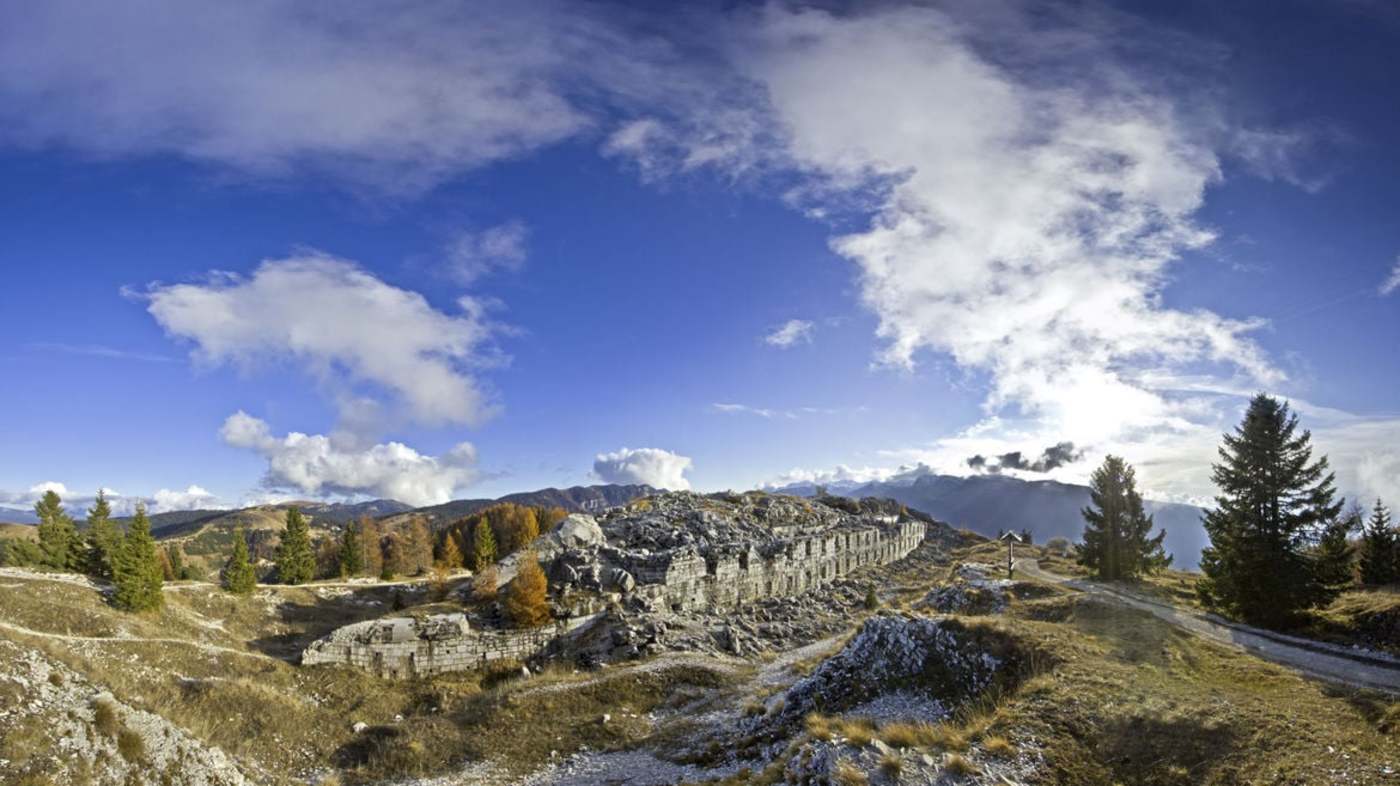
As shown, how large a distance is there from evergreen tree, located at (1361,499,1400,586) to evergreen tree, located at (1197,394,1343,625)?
1431 centimetres

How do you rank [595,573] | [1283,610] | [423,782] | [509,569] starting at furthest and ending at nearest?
[509,569] < [595,573] < [1283,610] < [423,782]

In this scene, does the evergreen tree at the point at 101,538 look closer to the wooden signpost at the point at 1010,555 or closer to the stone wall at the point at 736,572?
the stone wall at the point at 736,572

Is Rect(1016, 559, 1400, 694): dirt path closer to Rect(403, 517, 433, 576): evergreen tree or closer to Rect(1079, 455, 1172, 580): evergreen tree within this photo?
Rect(1079, 455, 1172, 580): evergreen tree

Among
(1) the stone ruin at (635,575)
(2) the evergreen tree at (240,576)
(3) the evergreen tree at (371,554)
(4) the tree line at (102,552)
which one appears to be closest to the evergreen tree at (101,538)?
(4) the tree line at (102,552)

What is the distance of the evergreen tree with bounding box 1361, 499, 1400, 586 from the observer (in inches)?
1510

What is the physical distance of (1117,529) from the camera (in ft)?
158

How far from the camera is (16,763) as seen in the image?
17.9 metres

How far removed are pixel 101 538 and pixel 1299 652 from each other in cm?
7649

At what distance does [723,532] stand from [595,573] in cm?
2444

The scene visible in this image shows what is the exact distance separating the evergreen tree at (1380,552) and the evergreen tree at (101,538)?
8422cm

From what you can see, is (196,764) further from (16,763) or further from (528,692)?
(528,692)

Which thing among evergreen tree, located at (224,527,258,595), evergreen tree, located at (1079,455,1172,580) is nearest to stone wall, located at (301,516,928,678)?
evergreen tree, located at (224,527,258,595)

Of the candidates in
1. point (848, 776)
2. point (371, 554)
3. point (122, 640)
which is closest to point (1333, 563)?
point (848, 776)

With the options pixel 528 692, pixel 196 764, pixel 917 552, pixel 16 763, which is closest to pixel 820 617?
pixel 528 692
